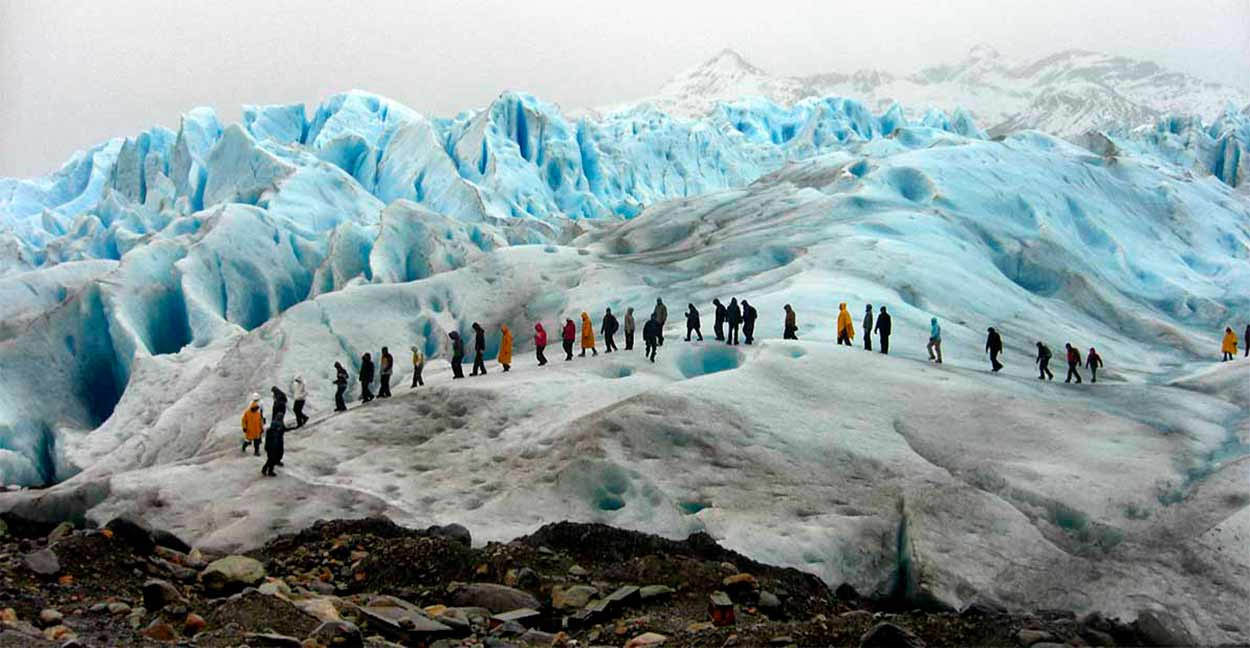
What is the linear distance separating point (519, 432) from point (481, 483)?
1431mm

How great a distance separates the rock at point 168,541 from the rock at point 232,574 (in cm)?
163

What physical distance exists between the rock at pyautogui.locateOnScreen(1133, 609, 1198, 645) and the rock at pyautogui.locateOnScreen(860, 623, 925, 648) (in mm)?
3532

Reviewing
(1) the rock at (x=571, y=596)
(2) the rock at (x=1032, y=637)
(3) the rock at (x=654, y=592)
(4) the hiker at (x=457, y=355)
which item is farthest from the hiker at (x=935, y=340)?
(1) the rock at (x=571, y=596)

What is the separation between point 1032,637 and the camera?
25.6 ft

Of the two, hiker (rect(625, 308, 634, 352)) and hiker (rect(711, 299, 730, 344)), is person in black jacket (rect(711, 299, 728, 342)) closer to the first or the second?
hiker (rect(711, 299, 730, 344))

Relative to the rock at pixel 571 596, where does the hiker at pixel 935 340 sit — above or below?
above

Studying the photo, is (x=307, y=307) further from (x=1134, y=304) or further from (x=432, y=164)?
(x=432, y=164)

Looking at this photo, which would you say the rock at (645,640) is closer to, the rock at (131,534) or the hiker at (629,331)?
the rock at (131,534)

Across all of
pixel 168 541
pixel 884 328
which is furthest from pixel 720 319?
pixel 168 541

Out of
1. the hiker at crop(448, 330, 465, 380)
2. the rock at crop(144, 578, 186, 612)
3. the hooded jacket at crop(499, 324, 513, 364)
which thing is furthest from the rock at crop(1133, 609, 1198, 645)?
the hiker at crop(448, 330, 465, 380)

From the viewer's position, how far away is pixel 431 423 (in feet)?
47.9

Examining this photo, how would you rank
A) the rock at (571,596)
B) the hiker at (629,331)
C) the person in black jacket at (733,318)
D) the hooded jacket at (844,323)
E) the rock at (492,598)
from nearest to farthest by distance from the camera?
the rock at (492,598) → the rock at (571,596) → the person in black jacket at (733,318) → the hooded jacket at (844,323) → the hiker at (629,331)

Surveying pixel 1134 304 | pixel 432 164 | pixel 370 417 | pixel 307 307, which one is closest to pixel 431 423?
pixel 370 417

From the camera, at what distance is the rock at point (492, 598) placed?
845 cm
